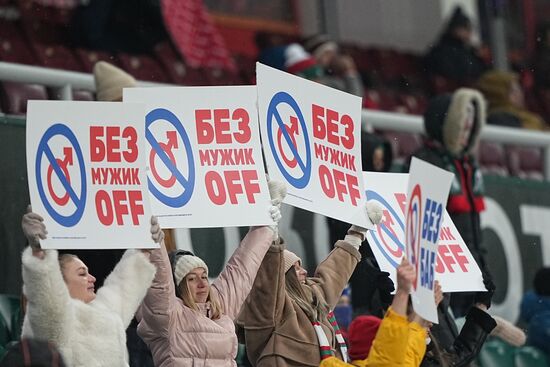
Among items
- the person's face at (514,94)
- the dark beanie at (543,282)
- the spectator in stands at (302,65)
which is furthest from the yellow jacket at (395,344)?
the person's face at (514,94)

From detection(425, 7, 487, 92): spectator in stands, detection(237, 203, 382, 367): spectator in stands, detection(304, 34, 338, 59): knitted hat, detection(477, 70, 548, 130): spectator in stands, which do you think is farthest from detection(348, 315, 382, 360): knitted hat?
detection(425, 7, 487, 92): spectator in stands

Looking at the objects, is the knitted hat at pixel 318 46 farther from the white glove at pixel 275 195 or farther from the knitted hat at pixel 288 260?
the white glove at pixel 275 195

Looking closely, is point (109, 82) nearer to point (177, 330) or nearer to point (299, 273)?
point (299, 273)

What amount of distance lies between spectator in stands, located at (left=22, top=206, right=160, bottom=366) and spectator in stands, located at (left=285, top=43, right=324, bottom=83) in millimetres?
4179

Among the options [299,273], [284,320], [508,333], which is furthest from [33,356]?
[508,333]

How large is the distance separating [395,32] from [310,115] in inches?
393

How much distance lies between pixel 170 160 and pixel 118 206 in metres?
0.57

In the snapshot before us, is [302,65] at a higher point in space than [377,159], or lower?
higher

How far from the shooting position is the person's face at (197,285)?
22.4ft

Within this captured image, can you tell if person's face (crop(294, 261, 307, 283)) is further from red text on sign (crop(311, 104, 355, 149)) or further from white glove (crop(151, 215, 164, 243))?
white glove (crop(151, 215, 164, 243))

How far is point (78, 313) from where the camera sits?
246 inches

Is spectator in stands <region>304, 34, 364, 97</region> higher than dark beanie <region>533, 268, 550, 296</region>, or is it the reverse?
spectator in stands <region>304, 34, 364, 97</region>

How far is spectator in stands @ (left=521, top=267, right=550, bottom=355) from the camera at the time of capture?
9.44 m

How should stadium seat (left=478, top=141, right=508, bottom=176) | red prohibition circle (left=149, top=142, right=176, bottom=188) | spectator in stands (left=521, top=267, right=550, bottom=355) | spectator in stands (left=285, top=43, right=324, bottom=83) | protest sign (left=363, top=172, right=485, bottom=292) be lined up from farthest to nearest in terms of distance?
1. stadium seat (left=478, top=141, right=508, bottom=176)
2. spectator in stands (left=285, top=43, right=324, bottom=83)
3. spectator in stands (left=521, top=267, right=550, bottom=355)
4. protest sign (left=363, top=172, right=485, bottom=292)
5. red prohibition circle (left=149, top=142, right=176, bottom=188)
